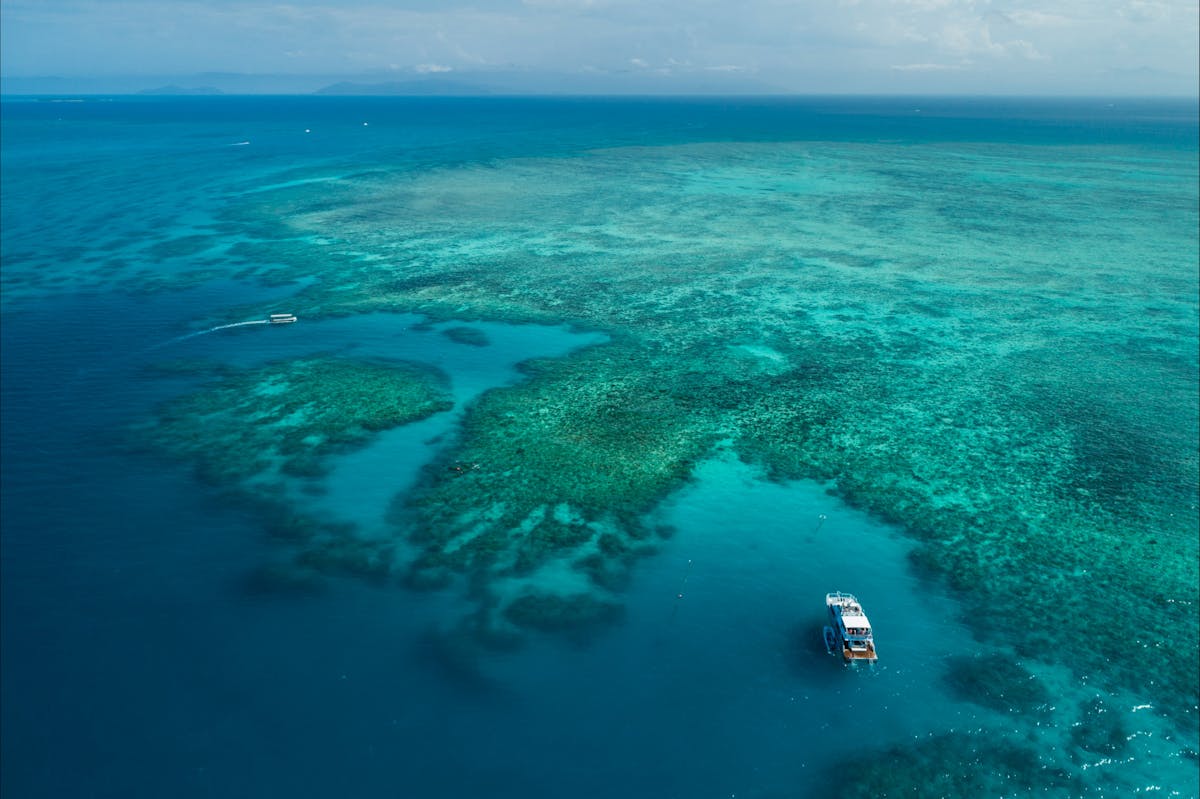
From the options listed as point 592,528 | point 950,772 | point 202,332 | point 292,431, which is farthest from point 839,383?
point 202,332

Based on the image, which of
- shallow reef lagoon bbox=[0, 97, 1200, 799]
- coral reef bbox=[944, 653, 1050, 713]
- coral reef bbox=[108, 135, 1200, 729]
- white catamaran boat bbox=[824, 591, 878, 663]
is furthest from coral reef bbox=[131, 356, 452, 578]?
coral reef bbox=[944, 653, 1050, 713]

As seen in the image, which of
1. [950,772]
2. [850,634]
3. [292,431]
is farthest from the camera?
[292,431]

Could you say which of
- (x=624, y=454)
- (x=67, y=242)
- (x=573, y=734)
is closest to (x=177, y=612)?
(x=573, y=734)

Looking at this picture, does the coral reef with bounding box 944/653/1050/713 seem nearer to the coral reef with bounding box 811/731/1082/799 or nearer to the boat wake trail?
the coral reef with bounding box 811/731/1082/799

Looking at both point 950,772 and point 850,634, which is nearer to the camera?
point 950,772

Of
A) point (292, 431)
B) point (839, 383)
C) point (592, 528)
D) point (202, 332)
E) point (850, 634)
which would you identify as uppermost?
point (202, 332)

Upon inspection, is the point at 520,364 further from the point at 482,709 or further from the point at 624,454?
the point at 482,709

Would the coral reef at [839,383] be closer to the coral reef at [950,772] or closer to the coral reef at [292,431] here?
the coral reef at [292,431]

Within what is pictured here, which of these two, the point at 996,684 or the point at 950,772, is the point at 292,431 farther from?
the point at 996,684
